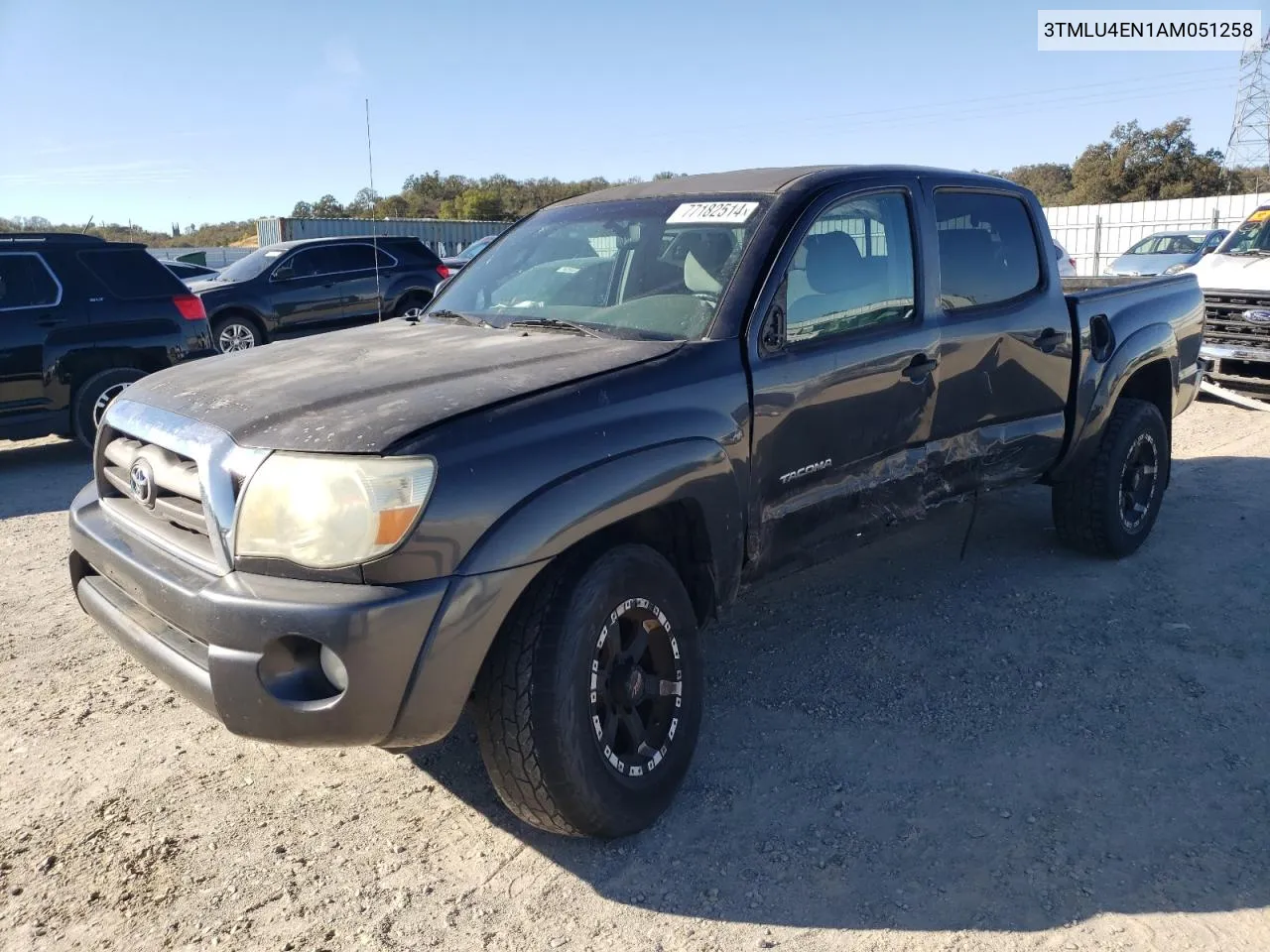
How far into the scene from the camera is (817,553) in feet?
11.6

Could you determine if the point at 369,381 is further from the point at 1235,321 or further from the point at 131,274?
the point at 1235,321

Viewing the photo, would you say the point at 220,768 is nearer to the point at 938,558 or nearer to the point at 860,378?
the point at 860,378

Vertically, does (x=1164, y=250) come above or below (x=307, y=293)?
above

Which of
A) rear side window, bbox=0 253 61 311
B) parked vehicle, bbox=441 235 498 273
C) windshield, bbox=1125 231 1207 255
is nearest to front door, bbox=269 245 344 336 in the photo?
parked vehicle, bbox=441 235 498 273

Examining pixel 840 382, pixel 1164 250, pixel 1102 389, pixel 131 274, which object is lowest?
pixel 1102 389

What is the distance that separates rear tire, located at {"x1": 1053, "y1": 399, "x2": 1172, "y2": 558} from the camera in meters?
4.91

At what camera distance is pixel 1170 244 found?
18953 mm

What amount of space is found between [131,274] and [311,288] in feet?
17.7

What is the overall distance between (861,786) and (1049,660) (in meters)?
1.30

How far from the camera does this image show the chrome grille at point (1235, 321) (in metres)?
9.40

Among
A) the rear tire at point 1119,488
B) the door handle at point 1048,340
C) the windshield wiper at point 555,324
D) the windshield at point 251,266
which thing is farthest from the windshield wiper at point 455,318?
the windshield at point 251,266

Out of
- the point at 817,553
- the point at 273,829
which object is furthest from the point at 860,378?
the point at 273,829

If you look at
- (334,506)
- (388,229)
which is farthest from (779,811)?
(388,229)

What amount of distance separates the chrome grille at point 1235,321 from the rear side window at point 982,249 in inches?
231
